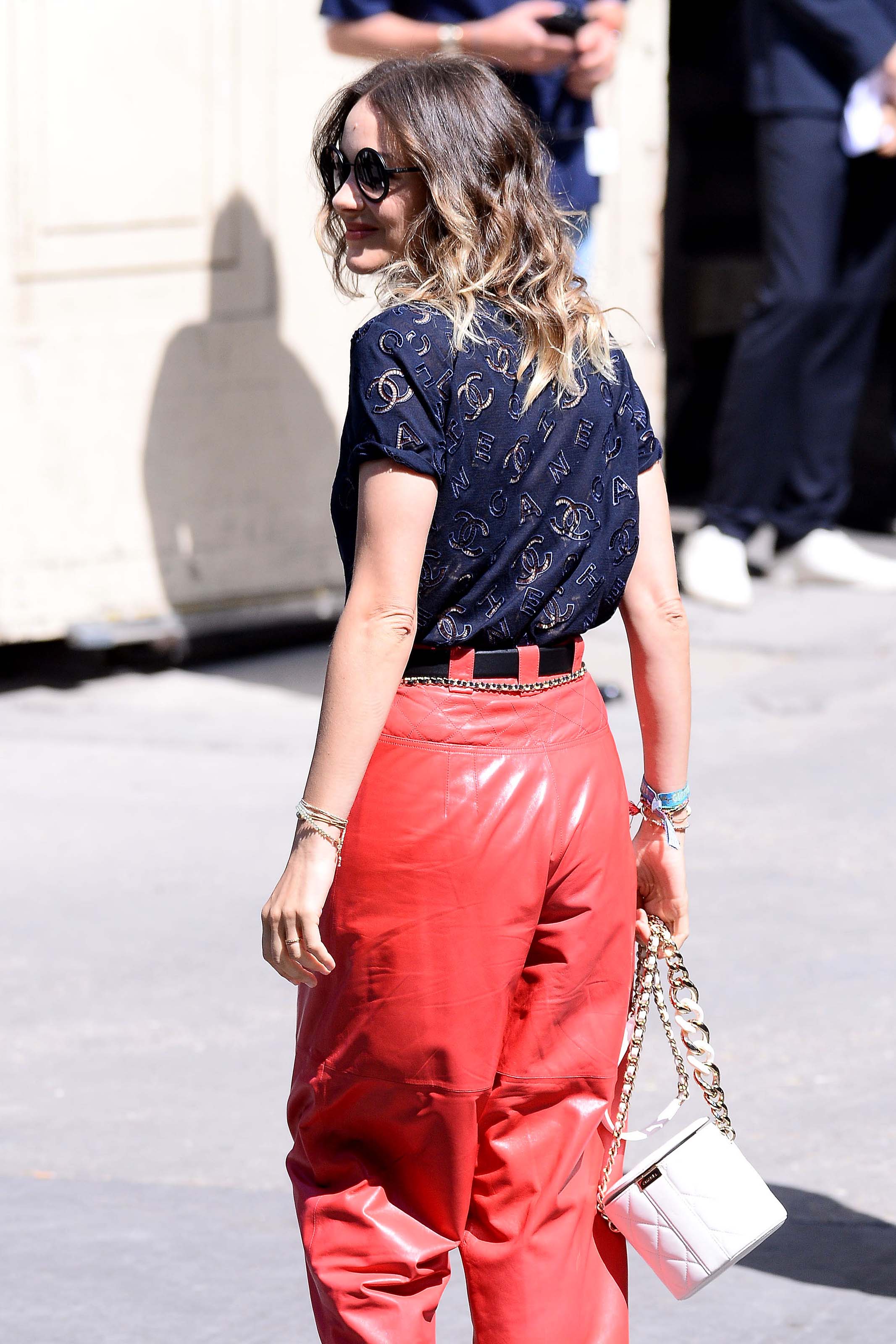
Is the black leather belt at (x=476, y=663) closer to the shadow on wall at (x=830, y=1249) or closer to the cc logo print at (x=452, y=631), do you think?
the cc logo print at (x=452, y=631)

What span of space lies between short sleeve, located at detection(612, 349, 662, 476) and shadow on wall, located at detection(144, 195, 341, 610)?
139 inches

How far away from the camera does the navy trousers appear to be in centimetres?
650

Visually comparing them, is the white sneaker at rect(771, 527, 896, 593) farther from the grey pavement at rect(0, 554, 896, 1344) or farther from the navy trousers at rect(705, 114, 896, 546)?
the grey pavement at rect(0, 554, 896, 1344)

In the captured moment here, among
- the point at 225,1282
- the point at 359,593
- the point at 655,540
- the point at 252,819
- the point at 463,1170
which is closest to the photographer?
the point at 359,593

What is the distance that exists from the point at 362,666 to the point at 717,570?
4684 millimetres

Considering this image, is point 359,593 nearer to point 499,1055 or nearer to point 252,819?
point 499,1055

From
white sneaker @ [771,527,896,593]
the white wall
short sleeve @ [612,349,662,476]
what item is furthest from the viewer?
white sneaker @ [771,527,896,593]

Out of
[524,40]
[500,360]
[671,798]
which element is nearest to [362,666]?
[500,360]

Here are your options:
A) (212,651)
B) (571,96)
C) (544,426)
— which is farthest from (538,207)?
(212,651)

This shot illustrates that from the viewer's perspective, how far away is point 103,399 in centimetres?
549

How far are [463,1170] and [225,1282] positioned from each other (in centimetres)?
75

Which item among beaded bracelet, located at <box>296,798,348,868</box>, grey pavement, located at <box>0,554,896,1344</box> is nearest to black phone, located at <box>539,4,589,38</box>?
grey pavement, located at <box>0,554,896,1344</box>

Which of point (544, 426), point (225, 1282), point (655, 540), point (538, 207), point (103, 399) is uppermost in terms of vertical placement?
point (538, 207)

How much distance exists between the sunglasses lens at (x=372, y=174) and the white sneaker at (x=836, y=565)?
488 cm
